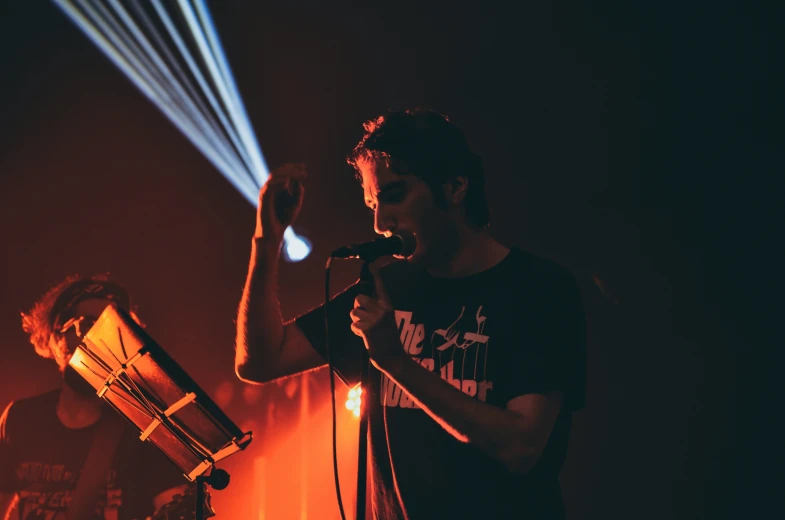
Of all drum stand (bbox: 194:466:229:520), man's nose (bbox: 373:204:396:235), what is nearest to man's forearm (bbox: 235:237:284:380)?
man's nose (bbox: 373:204:396:235)

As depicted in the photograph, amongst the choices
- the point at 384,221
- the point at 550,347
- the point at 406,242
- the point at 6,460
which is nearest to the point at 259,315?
the point at 384,221

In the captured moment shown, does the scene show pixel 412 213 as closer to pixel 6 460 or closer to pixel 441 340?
pixel 441 340

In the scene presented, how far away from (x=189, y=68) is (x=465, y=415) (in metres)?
3.41

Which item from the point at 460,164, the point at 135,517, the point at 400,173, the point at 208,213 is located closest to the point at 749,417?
the point at 460,164

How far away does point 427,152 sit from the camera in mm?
1824

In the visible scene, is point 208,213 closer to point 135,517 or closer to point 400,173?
point 135,517

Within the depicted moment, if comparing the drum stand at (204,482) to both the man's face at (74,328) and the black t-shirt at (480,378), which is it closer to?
the black t-shirt at (480,378)

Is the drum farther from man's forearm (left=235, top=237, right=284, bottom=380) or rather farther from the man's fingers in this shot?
the man's fingers

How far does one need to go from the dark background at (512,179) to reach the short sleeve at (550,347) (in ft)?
5.11

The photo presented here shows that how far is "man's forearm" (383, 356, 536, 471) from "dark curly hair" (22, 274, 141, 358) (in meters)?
2.95

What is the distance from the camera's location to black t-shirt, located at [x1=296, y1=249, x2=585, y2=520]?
1.44 meters

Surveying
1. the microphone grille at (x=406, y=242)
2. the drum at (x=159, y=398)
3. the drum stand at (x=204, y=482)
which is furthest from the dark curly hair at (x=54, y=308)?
the microphone grille at (x=406, y=242)

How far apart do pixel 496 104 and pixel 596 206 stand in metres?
0.83

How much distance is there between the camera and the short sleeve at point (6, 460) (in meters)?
3.21
